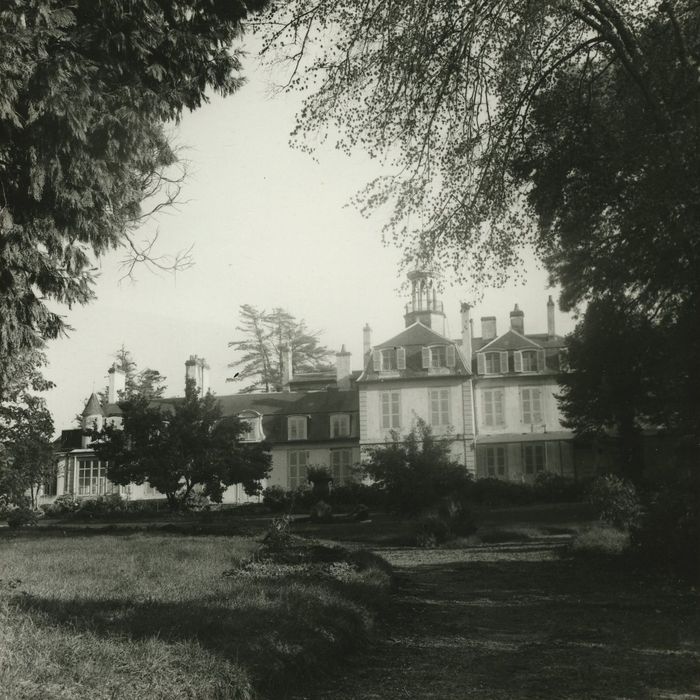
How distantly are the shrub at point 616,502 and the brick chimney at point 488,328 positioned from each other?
2432 centimetres

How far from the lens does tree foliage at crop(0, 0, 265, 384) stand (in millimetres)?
7473

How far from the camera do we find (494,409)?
121 ft

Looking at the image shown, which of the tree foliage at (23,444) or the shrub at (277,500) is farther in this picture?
the shrub at (277,500)

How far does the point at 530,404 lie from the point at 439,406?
15.0 feet

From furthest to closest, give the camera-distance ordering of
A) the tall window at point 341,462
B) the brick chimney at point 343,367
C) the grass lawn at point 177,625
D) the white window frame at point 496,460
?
the brick chimney at point 343,367 < the tall window at point 341,462 < the white window frame at point 496,460 < the grass lawn at point 177,625

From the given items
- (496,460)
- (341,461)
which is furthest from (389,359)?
(496,460)

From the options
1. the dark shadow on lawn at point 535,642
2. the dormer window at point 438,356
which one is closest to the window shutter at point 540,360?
the dormer window at point 438,356

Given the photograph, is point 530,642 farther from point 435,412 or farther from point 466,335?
Answer: point 466,335

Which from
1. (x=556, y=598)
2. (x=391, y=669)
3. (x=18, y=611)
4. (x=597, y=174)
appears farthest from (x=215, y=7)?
(x=556, y=598)

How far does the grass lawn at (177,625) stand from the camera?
450cm

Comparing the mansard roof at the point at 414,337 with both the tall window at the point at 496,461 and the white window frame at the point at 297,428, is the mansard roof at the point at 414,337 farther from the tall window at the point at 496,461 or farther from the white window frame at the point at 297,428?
the tall window at the point at 496,461

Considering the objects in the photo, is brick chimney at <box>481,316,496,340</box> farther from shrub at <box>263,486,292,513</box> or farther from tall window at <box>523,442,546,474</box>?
shrub at <box>263,486,292,513</box>

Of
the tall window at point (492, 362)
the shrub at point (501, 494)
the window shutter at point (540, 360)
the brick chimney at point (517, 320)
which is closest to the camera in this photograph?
the shrub at point (501, 494)

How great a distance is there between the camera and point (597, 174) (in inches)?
425
